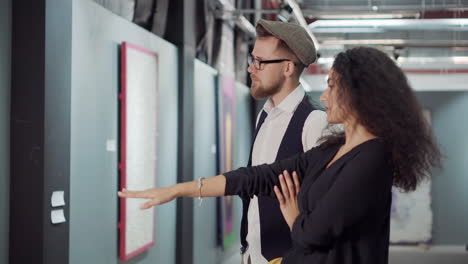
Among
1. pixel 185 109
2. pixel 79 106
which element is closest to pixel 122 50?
pixel 79 106

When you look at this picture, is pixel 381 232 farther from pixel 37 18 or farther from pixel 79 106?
pixel 79 106

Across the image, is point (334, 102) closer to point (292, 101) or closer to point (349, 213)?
point (349, 213)

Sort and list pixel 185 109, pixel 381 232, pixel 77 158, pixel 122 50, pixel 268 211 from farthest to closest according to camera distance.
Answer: pixel 185 109, pixel 122 50, pixel 77 158, pixel 268 211, pixel 381 232

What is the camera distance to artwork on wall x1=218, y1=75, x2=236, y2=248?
306 inches

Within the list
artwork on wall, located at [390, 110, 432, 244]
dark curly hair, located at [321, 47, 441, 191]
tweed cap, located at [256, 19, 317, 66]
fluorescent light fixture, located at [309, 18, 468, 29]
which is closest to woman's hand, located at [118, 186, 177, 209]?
dark curly hair, located at [321, 47, 441, 191]

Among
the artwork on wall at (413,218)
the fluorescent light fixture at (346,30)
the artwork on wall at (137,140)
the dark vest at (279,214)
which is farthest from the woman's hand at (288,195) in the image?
the artwork on wall at (413,218)

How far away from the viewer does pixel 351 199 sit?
1704mm

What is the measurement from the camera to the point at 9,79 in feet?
11.2

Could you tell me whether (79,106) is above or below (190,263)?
above

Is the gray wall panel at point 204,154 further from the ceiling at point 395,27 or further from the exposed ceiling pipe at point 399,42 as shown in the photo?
the exposed ceiling pipe at point 399,42

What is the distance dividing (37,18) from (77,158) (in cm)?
89

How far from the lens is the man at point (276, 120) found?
2.44 meters

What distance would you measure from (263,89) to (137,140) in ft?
7.90

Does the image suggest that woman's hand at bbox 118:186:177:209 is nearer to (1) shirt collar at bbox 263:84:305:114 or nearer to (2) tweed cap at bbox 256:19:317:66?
(1) shirt collar at bbox 263:84:305:114
